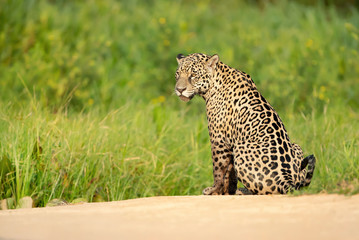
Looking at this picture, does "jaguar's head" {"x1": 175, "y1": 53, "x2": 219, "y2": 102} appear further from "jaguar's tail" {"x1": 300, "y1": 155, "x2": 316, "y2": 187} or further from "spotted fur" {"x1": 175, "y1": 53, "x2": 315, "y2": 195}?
"jaguar's tail" {"x1": 300, "y1": 155, "x2": 316, "y2": 187}

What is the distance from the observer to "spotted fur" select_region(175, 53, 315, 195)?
650cm

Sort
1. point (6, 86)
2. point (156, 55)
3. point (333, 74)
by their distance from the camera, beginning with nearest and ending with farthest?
point (6, 86), point (333, 74), point (156, 55)

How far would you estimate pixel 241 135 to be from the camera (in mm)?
6914

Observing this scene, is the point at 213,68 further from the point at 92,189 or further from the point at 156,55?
the point at 156,55

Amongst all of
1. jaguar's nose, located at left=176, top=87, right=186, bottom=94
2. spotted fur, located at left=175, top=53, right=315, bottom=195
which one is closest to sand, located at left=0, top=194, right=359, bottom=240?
spotted fur, located at left=175, top=53, right=315, bottom=195

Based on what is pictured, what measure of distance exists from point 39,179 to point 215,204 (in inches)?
100

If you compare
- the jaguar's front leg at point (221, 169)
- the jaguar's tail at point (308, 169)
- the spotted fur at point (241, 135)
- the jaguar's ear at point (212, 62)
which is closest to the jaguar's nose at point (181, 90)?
the spotted fur at point (241, 135)

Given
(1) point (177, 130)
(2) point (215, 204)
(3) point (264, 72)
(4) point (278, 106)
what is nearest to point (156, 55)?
(3) point (264, 72)

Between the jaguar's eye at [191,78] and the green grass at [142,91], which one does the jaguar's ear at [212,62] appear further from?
the green grass at [142,91]

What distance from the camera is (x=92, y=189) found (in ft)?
25.4

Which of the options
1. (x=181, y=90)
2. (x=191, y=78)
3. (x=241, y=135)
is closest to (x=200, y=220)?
(x=241, y=135)

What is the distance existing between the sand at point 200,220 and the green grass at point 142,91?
0.71 meters

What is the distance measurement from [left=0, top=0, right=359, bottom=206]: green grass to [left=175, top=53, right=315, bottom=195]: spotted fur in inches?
15.3

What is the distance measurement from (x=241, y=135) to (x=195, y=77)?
0.89m
